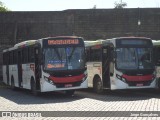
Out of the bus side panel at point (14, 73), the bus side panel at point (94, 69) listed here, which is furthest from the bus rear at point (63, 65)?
the bus side panel at point (14, 73)

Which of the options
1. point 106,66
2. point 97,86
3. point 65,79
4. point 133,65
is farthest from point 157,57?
point 65,79

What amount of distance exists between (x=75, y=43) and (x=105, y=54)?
1.69 m

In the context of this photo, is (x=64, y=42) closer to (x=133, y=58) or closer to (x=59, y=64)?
(x=59, y=64)

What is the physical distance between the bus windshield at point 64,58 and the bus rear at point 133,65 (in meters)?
Result: 1.60

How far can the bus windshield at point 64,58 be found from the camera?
19.2m

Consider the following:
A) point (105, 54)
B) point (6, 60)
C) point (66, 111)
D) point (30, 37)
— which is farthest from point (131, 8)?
point (66, 111)

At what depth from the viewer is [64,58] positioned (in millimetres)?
19391

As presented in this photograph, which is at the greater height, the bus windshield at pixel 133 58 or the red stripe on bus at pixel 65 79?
the bus windshield at pixel 133 58

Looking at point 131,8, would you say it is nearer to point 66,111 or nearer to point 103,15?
point 103,15

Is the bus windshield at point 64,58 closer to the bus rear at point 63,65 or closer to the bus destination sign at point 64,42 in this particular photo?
the bus rear at point 63,65

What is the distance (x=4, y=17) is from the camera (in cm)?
3506

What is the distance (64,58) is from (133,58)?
299 centimetres

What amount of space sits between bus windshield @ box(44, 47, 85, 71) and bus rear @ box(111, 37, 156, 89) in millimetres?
1596

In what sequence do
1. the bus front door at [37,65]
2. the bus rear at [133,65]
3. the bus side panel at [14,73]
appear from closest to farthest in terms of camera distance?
the bus rear at [133,65]
the bus front door at [37,65]
the bus side panel at [14,73]
